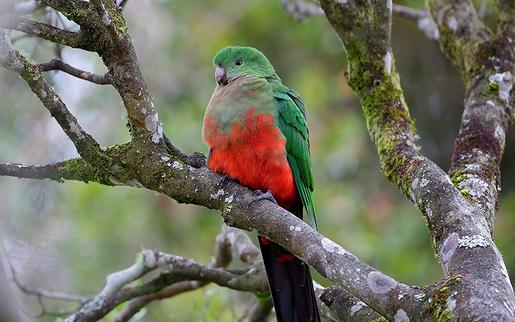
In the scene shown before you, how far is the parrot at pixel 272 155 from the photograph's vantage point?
3.76 metres

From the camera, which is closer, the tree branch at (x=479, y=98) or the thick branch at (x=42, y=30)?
the thick branch at (x=42, y=30)

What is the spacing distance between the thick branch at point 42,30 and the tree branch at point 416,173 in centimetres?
130

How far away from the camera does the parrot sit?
3762 mm

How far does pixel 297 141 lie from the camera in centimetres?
409

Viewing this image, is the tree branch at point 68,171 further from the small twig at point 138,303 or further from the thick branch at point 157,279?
the small twig at point 138,303

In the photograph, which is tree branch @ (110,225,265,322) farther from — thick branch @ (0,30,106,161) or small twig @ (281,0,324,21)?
small twig @ (281,0,324,21)

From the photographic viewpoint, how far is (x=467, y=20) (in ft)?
13.9

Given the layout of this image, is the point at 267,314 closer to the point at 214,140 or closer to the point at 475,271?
the point at 214,140

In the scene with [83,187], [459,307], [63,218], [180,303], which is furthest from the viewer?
[83,187]

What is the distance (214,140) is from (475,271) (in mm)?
1952

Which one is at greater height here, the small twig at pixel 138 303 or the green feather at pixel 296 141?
the green feather at pixel 296 141

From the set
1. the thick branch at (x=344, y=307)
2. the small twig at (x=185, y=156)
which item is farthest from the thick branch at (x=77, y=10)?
the thick branch at (x=344, y=307)

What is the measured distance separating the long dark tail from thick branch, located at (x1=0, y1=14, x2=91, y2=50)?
5.15 feet

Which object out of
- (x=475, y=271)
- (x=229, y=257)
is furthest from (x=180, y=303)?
(x=475, y=271)
